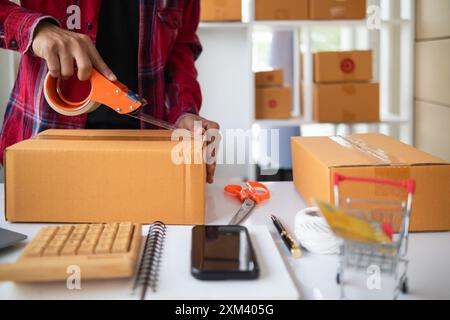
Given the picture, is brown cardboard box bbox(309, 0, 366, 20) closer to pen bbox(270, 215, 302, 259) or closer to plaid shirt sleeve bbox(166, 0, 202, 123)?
plaid shirt sleeve bbox(166, 0, 202, 123)

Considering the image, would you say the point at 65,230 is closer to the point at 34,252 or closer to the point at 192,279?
the point at 34,252

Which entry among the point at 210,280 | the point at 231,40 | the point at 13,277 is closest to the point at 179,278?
the point at 210,280

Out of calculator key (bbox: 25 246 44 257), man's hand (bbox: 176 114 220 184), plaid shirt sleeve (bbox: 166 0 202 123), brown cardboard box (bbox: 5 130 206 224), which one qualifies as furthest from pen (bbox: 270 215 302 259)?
plaid shirt sleeve (bbox: 166 0 202 123)

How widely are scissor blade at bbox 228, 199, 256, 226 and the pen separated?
62 mm

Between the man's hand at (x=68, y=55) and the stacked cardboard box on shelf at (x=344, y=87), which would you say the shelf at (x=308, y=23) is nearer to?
the stacked cardboard box on shelf at (x=344, y=87)

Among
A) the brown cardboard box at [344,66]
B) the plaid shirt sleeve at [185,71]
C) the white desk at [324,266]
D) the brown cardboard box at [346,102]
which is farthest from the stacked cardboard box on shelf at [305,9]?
the white desk at [324,266]

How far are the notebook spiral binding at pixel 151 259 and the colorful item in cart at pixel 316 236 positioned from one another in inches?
8.1

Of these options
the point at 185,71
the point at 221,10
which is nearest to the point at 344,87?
the point at 221,10

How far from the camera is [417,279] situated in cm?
71

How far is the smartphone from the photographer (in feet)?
2.18
